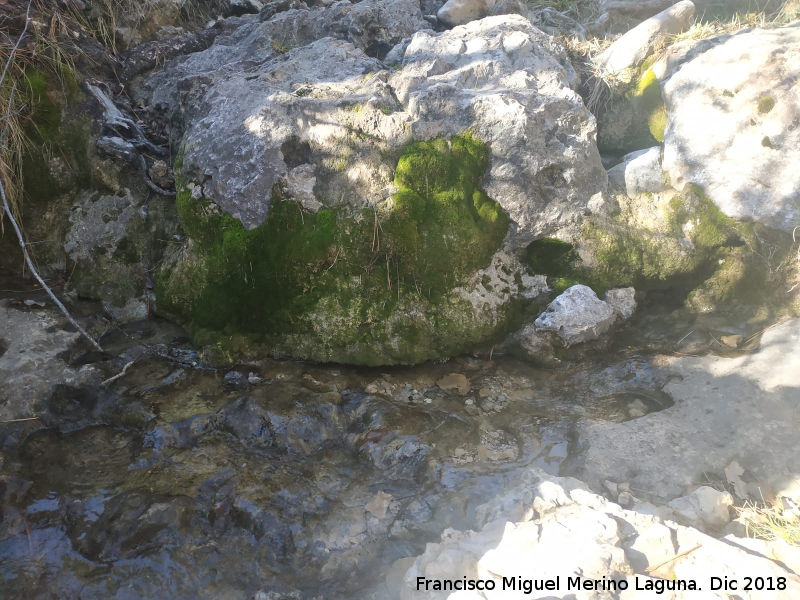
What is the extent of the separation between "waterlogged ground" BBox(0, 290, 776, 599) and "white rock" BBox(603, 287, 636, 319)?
20 centimetres

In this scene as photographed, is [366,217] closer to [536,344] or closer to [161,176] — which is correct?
[536,344]

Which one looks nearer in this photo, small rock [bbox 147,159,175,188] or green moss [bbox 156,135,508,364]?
green moss [bbox 156,135,508,364]

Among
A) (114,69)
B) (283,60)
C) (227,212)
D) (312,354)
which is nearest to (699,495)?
(312,354)

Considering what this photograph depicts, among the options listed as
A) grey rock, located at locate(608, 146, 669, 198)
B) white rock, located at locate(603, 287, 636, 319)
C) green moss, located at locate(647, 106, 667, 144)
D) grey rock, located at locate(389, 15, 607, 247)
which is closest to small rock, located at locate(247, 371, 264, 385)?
grey rock, located at locate(389, 15, 607, 247)

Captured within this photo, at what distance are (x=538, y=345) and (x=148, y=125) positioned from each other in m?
4.07

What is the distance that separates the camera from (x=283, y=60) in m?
4.90

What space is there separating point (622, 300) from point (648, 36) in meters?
2.95

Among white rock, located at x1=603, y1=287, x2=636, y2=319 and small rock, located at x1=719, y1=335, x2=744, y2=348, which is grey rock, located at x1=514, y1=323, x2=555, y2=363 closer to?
white rock, located at x1=603, y1=287, x2=636, y2=319

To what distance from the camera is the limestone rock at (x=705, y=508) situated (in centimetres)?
289

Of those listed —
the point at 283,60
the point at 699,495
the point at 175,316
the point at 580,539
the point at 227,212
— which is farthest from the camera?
the point at 283,60

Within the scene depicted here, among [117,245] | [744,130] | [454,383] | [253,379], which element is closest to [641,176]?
[744,130]

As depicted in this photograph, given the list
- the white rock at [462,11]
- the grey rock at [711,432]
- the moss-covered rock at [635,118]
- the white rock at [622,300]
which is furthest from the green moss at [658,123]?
the white rock at [462,11]

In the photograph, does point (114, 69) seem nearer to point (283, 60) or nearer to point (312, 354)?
point (283, 60)

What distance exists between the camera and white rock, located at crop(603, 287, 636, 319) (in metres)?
4.12
